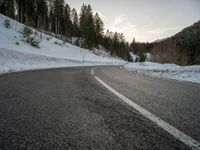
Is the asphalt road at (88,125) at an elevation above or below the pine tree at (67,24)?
below

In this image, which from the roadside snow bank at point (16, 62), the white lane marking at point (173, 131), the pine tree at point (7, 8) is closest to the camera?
the white lane marking at point (173, 131)

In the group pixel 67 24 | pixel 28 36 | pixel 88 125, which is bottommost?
pixel 88 125

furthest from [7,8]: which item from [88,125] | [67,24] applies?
[88,125]

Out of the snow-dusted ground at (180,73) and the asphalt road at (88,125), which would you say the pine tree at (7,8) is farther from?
the asphalt road at (88,125)

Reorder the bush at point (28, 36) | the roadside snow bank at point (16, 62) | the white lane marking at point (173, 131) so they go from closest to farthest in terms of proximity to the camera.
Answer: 1. the white lane marking at point (173, 131)
2. the roadside snow bank at point (16, 62)
3. the bush at point (28, 36)

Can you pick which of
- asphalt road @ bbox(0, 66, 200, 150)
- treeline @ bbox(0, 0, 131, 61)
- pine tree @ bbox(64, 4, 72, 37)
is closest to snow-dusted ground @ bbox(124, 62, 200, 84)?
asphalt road @ bbox(0, 66, 200, 150)

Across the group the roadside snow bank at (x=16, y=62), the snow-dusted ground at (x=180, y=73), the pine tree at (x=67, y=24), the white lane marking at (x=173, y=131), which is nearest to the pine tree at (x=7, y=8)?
the pine tree at (x=67, y=24)

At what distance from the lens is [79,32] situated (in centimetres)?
6938

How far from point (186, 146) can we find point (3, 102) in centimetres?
328

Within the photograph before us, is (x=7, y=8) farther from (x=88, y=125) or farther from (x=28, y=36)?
(x=88, y=125)

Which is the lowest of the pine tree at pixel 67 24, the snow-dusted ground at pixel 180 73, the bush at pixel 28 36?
the snow-dusted ground at pixel 180 73

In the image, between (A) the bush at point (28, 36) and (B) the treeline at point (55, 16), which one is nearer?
(A) the bush at point (28, 36)

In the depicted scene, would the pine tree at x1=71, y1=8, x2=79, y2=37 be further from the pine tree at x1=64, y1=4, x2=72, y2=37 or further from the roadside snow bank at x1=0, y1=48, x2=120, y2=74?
the roadside snow bank at x1=0, y1=48, x2=120, y2=74

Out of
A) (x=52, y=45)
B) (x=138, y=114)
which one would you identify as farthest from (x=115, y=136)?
(x=52, y=45)
